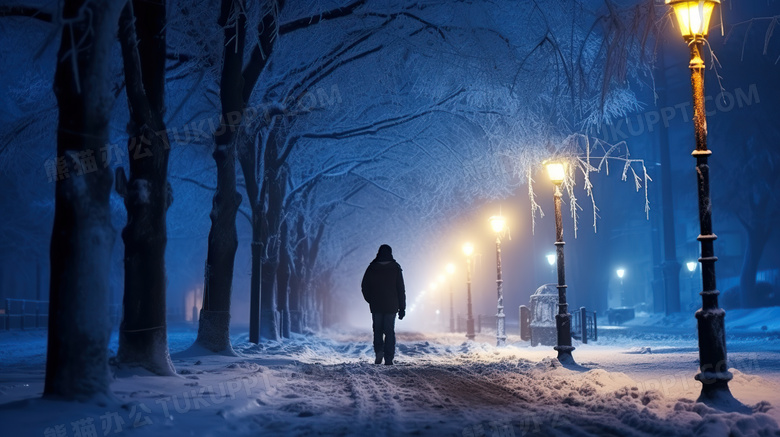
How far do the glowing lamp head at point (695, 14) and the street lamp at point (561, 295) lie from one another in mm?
5705

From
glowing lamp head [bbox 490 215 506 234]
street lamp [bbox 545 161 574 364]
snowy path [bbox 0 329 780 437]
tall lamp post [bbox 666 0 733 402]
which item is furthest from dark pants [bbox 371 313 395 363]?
glowing lamp head [bbox 490 215 506 234]

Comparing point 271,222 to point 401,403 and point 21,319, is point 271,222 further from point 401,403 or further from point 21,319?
point 21,319

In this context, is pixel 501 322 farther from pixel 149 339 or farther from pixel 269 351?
pixel 149 339

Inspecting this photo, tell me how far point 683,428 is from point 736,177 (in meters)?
40.0

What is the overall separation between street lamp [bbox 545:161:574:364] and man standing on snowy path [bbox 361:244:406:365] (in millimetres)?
2986

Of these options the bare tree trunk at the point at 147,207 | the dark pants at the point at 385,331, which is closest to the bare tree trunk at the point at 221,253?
the dark pants at the point at 385,331

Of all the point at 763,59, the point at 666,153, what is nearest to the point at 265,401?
the point at 763,59

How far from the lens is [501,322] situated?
2378cm

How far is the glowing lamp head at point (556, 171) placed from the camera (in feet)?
48.6

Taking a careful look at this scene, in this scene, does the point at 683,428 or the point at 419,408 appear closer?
the point at 683,428

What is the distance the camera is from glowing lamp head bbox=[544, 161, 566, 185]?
48.6ft

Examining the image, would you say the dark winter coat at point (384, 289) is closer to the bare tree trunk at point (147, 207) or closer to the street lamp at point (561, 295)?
the street lamp at point (561, 295)

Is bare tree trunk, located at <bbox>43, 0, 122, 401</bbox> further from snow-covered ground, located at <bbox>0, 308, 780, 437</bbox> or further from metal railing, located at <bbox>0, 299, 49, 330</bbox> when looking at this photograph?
metal railing, located at <bbox>0, 299, 49, 330</bbox>

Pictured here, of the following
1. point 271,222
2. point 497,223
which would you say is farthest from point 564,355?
point 271,222
